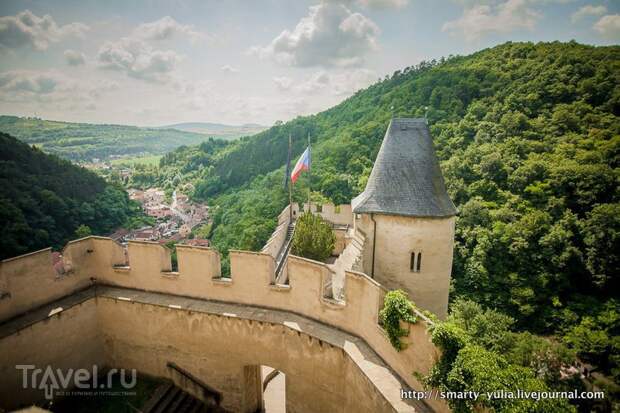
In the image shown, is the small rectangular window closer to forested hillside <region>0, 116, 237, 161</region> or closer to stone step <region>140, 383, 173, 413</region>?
stone step <region>140, 383, 173, 413</region>

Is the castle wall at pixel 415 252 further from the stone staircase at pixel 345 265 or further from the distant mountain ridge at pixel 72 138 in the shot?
the distant mountain ridge at pixel 72 138

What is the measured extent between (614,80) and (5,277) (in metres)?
71.0

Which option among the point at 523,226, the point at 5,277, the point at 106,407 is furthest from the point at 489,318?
the point at 5,277

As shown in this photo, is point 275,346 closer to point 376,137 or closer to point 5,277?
point 5,277

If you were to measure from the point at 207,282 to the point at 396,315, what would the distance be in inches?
206

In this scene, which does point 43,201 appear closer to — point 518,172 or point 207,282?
point 207,282

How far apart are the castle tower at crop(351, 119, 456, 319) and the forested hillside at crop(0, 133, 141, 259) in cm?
3290

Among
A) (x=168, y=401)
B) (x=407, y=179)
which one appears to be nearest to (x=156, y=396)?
(x=168, y=401)

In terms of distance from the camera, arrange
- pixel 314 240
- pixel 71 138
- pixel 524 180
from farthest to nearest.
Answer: pixel 71 138 → pixel 524 180 → pixel 314 240

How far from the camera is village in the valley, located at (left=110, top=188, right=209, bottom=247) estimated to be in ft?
178

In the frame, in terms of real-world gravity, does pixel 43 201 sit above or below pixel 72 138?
below

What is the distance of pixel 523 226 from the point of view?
36.2 metres

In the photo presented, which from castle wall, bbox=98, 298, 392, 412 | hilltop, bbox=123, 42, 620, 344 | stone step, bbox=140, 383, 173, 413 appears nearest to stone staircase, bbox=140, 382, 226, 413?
stone step, bbox=140, 383, 173, 413

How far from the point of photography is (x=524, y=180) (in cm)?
4106
